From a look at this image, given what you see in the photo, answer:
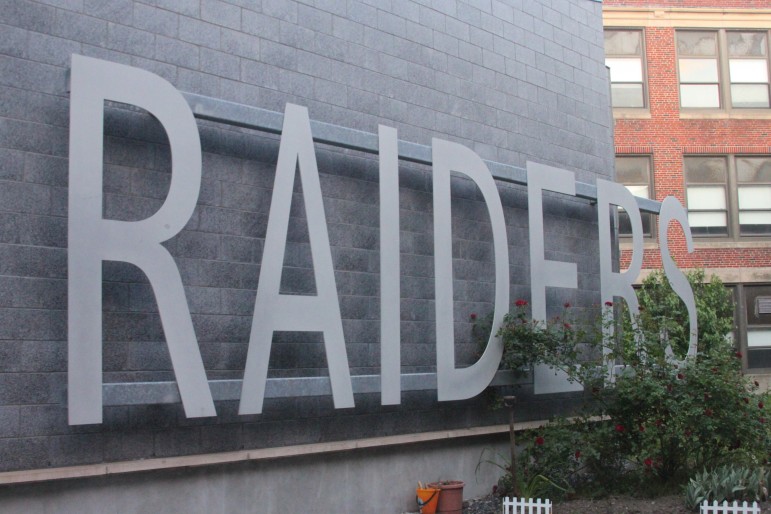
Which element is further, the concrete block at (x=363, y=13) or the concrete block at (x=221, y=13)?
the concrete block at (x=363, y=13)

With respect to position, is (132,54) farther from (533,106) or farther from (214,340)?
(533,106)

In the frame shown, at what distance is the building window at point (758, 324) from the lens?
25.0 meters

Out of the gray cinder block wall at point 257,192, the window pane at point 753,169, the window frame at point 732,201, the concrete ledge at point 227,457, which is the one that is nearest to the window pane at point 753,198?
the window frame at point 732,201

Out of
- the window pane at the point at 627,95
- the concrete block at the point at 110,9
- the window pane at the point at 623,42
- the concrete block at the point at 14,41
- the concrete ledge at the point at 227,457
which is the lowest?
the concrete ledge at the point at 227,457

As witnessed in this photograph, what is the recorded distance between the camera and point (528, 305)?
11930mm

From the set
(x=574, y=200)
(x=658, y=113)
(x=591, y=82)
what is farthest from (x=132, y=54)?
(x=658, y=113)

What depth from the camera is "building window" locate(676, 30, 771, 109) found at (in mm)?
26141

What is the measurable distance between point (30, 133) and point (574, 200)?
8410mm

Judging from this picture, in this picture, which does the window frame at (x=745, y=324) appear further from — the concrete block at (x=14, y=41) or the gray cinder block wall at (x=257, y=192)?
the concrete block at (x=14, y=41)

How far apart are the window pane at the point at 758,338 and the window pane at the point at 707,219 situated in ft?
Result: 10.5

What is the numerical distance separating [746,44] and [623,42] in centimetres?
395

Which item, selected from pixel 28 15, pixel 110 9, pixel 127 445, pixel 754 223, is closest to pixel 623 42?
pixel 754 223

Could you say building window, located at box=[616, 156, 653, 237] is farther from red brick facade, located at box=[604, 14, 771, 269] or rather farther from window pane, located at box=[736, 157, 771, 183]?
window pane, located at box=[736, 157, 771, 183]

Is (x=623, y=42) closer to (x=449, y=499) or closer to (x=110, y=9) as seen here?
(x=449, y=499)
